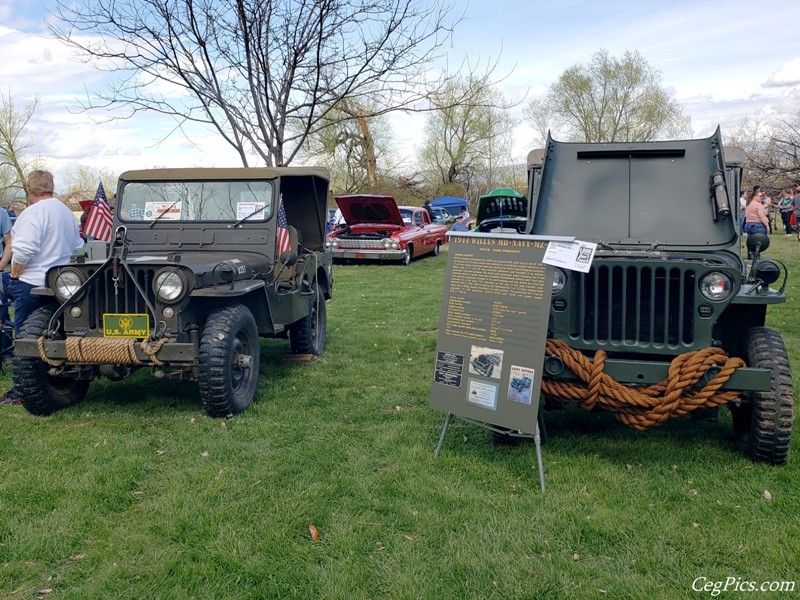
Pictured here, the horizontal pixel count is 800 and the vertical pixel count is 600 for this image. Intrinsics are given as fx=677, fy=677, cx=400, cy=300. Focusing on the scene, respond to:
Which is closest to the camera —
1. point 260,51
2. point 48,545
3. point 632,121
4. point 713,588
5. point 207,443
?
point 713,588

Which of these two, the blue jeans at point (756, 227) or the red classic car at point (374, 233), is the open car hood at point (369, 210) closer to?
the red classic car at point (374, 233)

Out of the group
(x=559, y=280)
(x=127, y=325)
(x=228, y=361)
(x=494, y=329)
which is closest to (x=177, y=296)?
(x=127, y=325)

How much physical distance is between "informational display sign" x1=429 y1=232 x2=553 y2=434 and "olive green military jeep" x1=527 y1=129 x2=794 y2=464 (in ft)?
0.82

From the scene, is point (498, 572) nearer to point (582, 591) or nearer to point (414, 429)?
point (582, 591)

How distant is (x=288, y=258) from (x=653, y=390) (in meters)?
3.72

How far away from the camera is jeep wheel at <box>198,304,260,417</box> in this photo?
17.1 feet

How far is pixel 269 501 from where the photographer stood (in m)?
3.97

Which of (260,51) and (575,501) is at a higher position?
(260,51)

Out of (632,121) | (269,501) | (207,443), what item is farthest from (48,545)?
(632,121)

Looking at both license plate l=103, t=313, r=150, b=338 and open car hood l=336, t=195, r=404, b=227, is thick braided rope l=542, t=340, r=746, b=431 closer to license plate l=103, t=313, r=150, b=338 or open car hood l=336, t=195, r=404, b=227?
license plate l=103, t=313, r=150, b=338

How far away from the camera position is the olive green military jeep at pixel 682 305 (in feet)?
13.6

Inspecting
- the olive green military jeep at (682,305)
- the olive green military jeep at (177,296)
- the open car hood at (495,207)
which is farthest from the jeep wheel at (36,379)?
the open car hood at (495,207)

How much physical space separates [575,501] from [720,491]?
2.89 ft

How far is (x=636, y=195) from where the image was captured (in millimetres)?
5523
